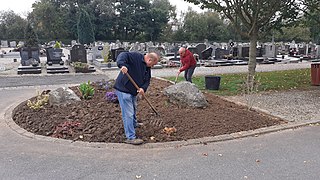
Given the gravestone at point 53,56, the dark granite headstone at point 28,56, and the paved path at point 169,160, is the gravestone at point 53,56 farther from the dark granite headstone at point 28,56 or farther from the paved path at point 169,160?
the paved path at point 169,160

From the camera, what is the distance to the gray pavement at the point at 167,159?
13.5 ft

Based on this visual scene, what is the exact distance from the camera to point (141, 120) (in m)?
6.26

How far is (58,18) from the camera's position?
5734 centimetres

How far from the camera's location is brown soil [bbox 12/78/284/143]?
5625mm

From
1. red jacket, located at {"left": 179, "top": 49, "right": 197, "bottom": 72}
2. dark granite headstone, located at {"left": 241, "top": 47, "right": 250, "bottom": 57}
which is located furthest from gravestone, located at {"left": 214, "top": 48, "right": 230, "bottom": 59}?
red jacket, located at {"left": 179, "top": 49, "right": 197, "bottom": 72}

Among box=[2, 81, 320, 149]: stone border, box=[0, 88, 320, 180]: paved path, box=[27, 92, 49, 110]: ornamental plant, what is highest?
box=[27, 92, 49, 110]: ornamental plant

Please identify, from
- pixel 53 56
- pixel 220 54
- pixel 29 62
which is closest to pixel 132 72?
pixel 29 62

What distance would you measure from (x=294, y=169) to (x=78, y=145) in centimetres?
343

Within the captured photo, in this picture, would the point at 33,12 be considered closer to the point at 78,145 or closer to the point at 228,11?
the point at 228,11

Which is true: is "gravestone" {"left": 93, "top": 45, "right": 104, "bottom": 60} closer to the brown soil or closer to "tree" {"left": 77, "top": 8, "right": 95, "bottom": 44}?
the brown soil

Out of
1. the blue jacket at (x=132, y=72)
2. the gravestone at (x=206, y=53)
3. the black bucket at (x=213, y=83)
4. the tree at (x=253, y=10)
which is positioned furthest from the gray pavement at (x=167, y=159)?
the gravestone at (x=206, y=53)

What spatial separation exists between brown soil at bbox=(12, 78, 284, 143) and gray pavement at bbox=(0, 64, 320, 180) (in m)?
0.39

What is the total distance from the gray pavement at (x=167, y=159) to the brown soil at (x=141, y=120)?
1.28 feet

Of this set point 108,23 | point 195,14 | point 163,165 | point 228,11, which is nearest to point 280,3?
point 228,11
